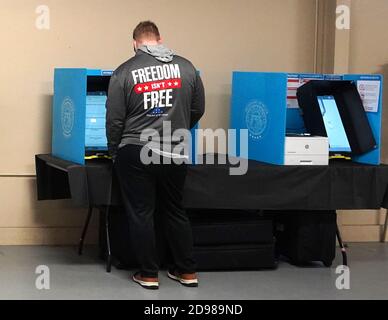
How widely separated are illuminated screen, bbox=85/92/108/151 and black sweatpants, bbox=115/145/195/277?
1.82 feet

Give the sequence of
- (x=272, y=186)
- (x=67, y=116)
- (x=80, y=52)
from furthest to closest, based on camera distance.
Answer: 1. (x=80, y=52)
2. (x=67, y=116)
3. (x=272, y=186)

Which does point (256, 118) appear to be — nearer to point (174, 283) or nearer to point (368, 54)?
point (174, 283)

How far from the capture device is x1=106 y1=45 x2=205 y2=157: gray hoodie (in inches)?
148

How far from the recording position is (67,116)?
4.35 m

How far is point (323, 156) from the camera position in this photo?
4223 mm

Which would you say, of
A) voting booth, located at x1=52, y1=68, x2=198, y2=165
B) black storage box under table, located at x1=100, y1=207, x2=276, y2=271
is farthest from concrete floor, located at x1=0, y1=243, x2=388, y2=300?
voting booth, located at x1=52, y1=68, x2=198, y2=165

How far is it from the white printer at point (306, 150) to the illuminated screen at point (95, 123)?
3.83 ft

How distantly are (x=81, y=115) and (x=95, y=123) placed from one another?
28 cm

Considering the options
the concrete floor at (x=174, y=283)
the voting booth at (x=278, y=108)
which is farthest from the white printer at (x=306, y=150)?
the concrete floor at (x=174, y=283)

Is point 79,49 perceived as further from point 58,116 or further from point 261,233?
point 261,233

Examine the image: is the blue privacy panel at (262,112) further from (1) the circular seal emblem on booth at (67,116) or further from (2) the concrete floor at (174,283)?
(1) the circular seal emblem on booth at (67,116)

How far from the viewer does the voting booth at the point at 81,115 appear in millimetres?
4117

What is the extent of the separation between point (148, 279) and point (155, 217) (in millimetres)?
442

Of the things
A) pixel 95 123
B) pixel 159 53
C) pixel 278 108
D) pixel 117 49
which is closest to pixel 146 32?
pixel 159 53
